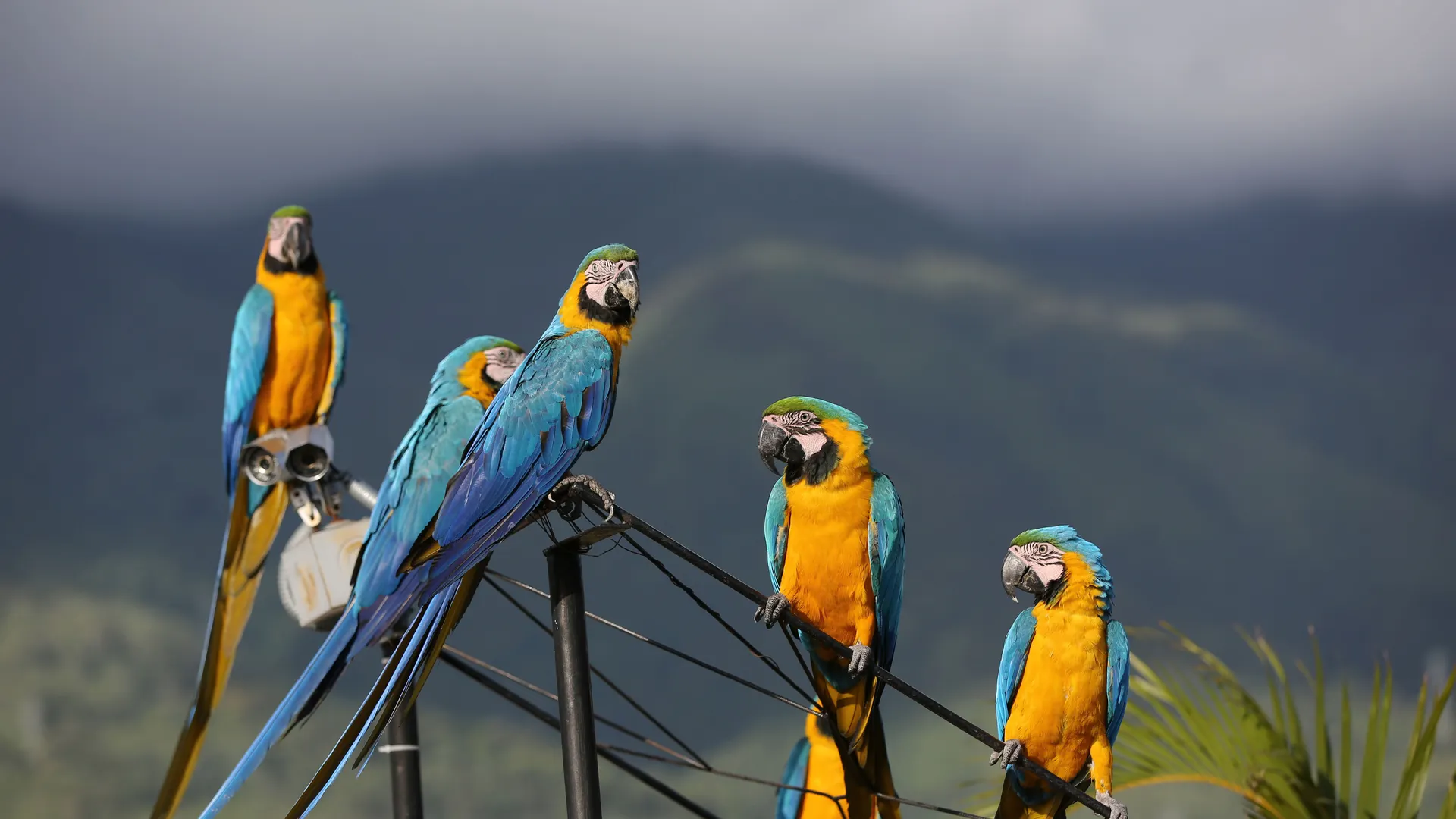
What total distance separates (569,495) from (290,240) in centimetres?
206

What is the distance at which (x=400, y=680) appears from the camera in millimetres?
3094

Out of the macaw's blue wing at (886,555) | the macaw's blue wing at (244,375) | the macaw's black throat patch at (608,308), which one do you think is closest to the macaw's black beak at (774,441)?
the macaw's blue wing at (886,555)

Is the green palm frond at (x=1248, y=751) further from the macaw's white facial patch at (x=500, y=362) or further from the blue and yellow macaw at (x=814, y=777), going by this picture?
the macaw's white facial patch at (x=500, y=362)

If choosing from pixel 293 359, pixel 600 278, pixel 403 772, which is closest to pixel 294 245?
pixel 293 359

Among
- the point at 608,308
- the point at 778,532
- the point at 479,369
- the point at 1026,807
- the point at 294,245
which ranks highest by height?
the point at 294,245

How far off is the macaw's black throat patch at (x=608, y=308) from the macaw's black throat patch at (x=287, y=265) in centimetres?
161

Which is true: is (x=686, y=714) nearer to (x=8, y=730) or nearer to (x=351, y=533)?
(x=8, y=730)

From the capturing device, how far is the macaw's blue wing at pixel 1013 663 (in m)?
3.70

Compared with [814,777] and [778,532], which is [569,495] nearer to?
[778,532]

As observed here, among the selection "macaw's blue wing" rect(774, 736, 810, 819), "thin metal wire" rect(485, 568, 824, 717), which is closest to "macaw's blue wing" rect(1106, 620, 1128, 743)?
"thin metal wire" rect(485, 568, 824, 717)

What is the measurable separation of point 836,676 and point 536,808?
6.39 metres

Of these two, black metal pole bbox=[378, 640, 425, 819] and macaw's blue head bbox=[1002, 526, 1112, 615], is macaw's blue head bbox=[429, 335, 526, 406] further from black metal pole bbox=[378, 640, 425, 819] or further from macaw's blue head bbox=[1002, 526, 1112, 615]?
macaw's blue head bbox=[1002, 526, 1112, 615]

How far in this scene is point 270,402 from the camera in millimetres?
4695

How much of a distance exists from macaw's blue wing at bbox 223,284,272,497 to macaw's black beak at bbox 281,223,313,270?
186mm
